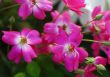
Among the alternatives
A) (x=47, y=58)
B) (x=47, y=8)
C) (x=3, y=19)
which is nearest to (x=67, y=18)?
(x=47, y=8)

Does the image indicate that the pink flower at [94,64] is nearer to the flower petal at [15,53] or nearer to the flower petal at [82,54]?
the flower petal at [82,54]

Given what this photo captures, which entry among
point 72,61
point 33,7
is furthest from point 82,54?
point 33,7

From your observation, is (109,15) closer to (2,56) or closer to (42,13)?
(42,13)

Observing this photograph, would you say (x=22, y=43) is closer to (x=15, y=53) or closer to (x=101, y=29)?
(x=15, y=53)

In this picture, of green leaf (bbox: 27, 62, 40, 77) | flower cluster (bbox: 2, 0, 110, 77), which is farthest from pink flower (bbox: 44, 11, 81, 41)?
green leaf (bbox: 27, 62, 40, 77)

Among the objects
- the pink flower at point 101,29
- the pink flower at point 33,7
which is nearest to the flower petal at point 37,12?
the pink flower at point 33,7

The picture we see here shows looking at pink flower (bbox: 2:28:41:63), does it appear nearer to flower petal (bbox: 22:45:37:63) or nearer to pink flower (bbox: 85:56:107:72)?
flower petal (bbox: 22:45:37:63)
